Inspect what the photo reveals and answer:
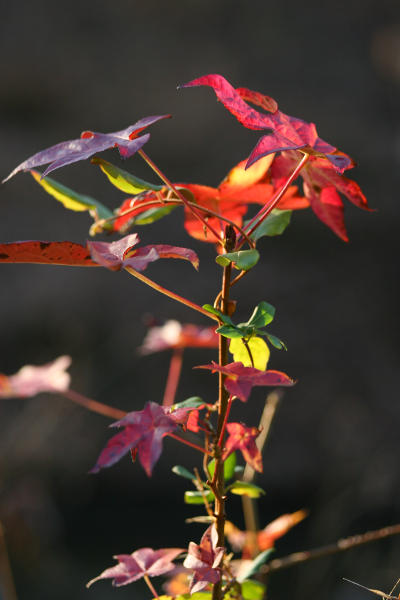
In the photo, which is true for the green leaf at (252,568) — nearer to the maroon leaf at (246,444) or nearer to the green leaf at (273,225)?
the maroon leaf at (246,444)

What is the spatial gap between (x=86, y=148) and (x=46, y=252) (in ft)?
0.19

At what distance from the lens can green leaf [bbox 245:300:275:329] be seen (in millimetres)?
304

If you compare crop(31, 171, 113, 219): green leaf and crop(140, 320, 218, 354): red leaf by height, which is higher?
crop(31, 171, 113, 219): green leaf

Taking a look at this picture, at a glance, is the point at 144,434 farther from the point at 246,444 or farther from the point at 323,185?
the point at 323,185

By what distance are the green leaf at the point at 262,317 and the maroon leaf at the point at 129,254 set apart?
0.04 metres

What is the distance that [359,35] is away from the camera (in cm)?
183

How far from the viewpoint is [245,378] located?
0.29 m

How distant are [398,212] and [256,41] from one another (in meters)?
0.72

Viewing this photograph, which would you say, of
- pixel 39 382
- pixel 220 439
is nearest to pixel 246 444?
pixel 220 439

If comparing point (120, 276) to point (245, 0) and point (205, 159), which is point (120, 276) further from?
point (245, 0)

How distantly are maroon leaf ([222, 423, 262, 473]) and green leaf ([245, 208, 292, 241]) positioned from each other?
0.37 feet

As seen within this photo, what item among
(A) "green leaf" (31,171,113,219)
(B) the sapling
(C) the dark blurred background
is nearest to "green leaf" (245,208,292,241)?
(B) the sapling

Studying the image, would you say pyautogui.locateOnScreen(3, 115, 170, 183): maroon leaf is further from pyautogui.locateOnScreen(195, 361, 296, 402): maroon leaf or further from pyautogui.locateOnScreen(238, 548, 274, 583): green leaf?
pyautogui.locateOnScreen(238, 548, 274, 583): green leaf

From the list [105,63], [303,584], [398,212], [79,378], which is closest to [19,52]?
[105,63]
